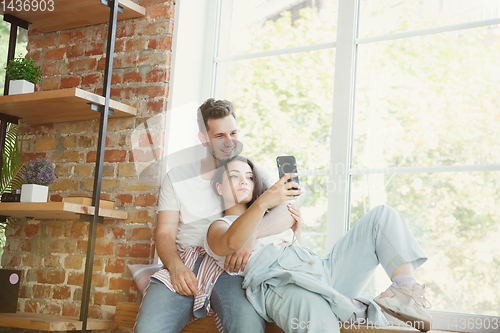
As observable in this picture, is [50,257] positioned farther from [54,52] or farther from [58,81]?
[54,52]

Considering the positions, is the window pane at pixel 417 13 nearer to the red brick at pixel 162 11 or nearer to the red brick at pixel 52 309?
the red brick at pixel 162 11

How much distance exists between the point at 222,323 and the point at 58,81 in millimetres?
1574

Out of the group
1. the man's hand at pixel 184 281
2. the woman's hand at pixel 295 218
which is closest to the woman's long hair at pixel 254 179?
the woman's hand at pixel 295 218

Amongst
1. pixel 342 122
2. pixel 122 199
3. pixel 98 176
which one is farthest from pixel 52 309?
pixel 342 122

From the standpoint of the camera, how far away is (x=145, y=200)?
6.82 feet

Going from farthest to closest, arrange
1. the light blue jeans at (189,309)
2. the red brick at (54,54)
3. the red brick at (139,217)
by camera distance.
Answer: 1. the red brick at (54,54)
2. the red brick at (139,217)
3. the light blue jeans at (189,309)

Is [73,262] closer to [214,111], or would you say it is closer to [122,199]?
[122,199]

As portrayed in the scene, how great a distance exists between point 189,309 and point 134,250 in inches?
23.3

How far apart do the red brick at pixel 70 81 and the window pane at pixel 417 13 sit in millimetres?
1404

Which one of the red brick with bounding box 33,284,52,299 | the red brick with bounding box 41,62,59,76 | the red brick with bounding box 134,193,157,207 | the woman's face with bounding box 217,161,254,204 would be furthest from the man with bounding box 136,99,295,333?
the red brick with bounding box 41,62,59,76

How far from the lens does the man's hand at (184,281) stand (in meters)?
1.56

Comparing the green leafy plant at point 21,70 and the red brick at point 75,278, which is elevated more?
the green leafy plant at point 21,70

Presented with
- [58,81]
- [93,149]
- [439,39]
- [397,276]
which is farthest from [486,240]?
[58,81]

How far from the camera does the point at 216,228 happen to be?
1.57 m
